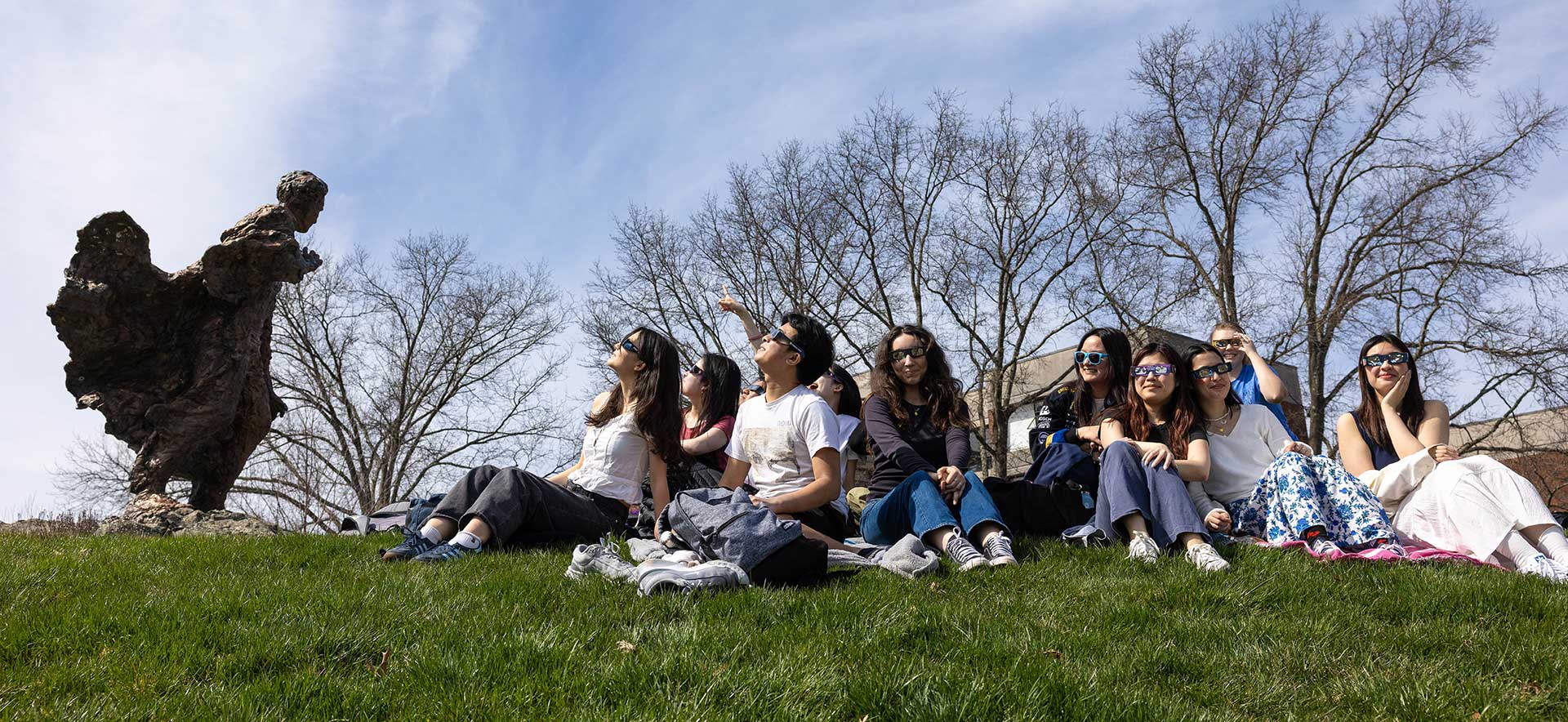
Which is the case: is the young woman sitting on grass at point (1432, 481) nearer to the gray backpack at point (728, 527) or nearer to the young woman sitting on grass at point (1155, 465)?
the young woman sitting on grass at point (1155, 465)

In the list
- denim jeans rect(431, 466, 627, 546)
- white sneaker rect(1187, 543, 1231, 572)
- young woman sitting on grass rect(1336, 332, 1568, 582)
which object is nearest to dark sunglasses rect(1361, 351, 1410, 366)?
young woman sitting on grass rect(1336, 332, 1568, 582)

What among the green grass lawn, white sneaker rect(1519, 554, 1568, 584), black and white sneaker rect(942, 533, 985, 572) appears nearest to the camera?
the green grass lawn

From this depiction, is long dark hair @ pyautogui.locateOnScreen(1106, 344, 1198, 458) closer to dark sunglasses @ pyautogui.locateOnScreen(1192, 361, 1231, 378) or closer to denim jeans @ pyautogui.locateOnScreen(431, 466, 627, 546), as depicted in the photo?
dark sunglasses @ pyautogui.locateOnScreen(1192, 361, 1231, 378)

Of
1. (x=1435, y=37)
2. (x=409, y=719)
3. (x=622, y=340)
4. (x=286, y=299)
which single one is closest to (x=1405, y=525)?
(x=622, y=340)

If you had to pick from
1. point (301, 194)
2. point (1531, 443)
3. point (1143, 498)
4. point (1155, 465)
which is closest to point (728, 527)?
point (1143, 498)

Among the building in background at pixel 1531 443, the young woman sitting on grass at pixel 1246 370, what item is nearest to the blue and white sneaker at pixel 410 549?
the young woman sitting on grass at pixel 1246 370

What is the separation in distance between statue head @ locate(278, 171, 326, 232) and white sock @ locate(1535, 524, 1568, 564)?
11.3m

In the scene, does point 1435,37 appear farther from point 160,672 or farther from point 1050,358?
point 160,672

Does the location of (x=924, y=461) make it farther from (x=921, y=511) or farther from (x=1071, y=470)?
(x=1071, y=470)

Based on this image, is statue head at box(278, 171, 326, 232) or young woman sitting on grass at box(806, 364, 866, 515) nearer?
young woman sitting on grass at box(806, 364, 866, 515)

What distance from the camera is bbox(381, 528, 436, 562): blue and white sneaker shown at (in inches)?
233

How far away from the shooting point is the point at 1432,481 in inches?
234

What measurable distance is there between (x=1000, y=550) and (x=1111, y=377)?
2.34 m

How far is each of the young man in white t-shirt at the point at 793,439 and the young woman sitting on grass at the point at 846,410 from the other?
44.3 inches
